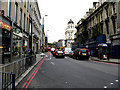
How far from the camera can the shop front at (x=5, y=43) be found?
41.0 ft

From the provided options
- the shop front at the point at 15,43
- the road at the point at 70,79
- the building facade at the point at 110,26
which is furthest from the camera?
the building facade at the point at 110,26

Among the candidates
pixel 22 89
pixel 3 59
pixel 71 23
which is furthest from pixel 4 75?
pixel 71 23

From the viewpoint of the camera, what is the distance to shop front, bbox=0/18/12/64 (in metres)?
12.5

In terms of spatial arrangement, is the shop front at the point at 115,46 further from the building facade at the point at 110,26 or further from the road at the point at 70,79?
the road at the point at 70,79

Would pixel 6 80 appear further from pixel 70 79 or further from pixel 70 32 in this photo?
pixel 70 32

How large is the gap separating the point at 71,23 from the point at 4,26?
3588 inches

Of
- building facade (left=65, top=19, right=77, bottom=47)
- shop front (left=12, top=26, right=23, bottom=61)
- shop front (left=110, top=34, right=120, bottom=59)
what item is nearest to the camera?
shop front (left=12, top=26, right=23, bottom=61)

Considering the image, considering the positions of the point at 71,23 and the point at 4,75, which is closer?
the point at 4,75

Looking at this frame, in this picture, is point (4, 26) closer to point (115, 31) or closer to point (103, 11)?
point (115, 31)

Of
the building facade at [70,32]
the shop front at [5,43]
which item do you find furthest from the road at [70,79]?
the building facade at [70,32]

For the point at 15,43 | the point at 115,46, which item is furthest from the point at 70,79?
the point at 115,46

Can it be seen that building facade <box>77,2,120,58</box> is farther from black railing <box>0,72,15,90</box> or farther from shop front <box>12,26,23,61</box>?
black railing <box>0,72,15,90</box>

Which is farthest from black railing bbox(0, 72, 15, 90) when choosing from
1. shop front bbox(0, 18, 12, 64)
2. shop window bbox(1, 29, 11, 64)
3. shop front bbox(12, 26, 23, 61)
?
shop front bbox(12, 26, 23, 61)

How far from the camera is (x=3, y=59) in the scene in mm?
12664
